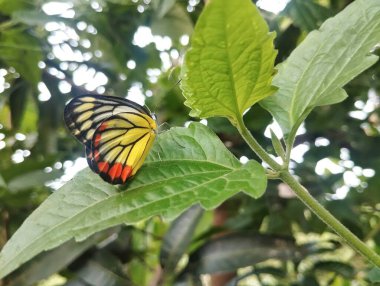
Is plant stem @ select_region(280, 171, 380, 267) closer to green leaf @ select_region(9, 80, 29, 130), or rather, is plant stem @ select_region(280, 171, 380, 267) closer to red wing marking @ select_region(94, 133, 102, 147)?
red wing marking @ select_region(94, 133, 102, 147)

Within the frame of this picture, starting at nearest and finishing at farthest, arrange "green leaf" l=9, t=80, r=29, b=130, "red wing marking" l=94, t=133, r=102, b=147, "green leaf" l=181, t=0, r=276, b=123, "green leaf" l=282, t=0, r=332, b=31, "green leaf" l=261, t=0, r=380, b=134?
"green leaf" l=181, t=0, r=276, b=123 → "green leaf" l=261, t=0, r=380, b=134 → "red wing marking" l=94, t=133, r=102, b=147 → "green leaf" l=282, t=0, r=332, b=31 → "green leaf" l=9, t=80, r=29, b=130

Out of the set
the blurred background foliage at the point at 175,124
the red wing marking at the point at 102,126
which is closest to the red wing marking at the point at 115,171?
the red wing marking at the point at 102,126

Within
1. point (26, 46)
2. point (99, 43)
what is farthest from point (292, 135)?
point (99, 43)

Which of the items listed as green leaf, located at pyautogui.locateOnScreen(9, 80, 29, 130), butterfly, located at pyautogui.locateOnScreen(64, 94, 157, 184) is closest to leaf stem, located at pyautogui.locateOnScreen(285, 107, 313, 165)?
butterfly, located at pyautogui.locateOnScreen(64, 94, 157, 184)

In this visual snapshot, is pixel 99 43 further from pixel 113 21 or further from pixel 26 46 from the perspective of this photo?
pixel 26 46

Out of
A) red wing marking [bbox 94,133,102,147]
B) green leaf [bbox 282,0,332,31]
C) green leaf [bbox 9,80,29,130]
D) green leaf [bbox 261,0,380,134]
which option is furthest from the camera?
green leaf [bbox 9,80,29,130]

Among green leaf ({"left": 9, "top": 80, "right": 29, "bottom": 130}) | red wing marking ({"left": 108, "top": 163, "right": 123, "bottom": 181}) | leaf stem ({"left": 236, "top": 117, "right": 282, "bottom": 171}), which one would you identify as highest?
leaf stem ({"left": 236, "top": 117, "right": 282, "bottom": 171})

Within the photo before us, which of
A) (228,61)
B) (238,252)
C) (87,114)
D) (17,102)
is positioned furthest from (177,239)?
(228,61)

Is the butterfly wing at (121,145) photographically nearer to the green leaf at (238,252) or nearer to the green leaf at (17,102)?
the green leaf at (238,252)
